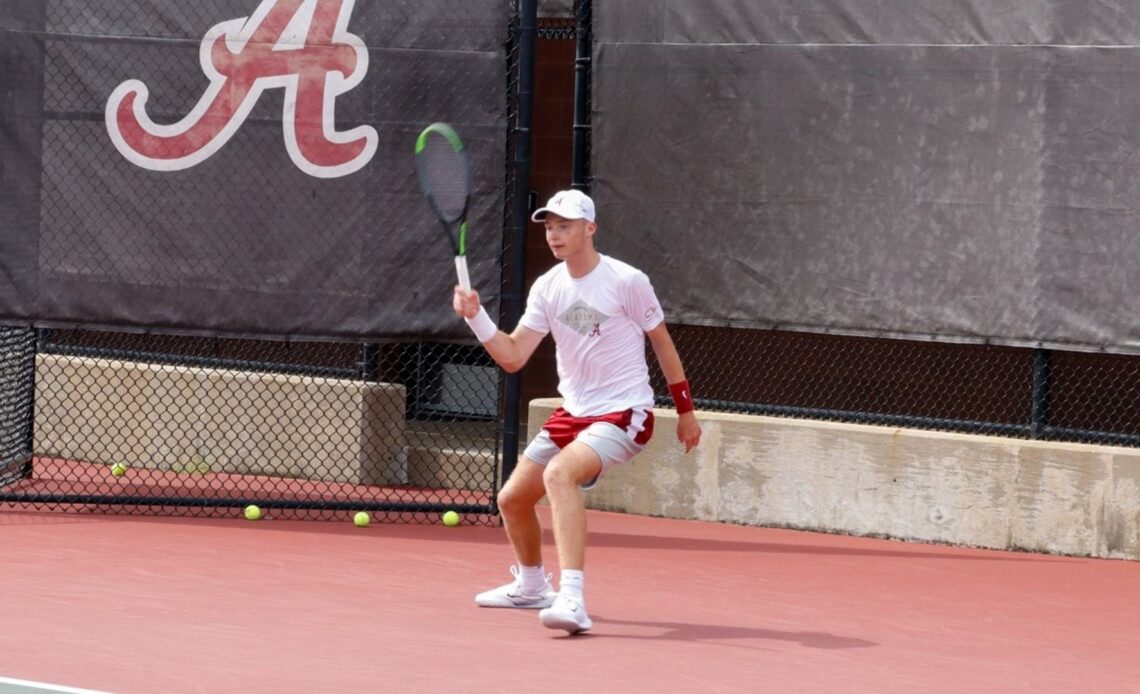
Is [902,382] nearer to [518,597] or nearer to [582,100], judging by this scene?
[582,100]

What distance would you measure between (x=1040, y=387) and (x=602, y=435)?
3.27 m

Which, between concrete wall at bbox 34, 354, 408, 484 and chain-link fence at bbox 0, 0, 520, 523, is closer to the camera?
chain-link fence at bbox 0, 0, 520, 523

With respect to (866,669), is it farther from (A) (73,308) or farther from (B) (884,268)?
(A) (73,308)

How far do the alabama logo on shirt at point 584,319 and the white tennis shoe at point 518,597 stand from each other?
102 centimetres

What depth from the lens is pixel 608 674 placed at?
6.11 metres

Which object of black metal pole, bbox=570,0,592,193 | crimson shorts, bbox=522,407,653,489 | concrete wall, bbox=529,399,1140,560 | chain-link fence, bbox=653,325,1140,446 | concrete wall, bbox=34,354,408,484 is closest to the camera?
crimson shorts, bbox=522,407,653,489

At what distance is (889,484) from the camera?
9438mm

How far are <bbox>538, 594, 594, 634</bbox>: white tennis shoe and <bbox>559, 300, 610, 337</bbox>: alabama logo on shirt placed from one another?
1.02m

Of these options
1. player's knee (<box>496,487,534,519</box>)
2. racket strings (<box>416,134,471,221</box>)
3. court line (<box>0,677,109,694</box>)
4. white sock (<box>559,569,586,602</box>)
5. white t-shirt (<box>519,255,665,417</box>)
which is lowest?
court line (<box>0,677,109,694</box>)

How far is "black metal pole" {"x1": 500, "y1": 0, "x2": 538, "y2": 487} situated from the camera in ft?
30.9

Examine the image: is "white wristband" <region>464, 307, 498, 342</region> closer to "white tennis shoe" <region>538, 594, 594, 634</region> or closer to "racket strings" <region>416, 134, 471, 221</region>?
"racket strings" <region>416, 134, 471, 221</region>

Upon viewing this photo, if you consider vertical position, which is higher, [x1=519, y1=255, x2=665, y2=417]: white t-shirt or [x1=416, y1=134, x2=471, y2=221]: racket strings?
[x1=416, y1=134, x2=471, y2=221]: racket strings

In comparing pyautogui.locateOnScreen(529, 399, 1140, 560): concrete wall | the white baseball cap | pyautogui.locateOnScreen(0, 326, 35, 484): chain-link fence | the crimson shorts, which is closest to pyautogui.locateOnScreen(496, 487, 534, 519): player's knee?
the crimson shorts

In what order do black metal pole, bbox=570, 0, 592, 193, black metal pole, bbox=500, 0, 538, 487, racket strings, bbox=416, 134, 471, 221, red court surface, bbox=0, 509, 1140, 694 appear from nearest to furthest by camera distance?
red court surface, bbox=0, 509, 1140, 694
racket strings, bbox=416, 134, 471, 221
black metal pole, bbox=500, 0, 538, 487
black metal pole, bbox=570, 0, 592, 193
